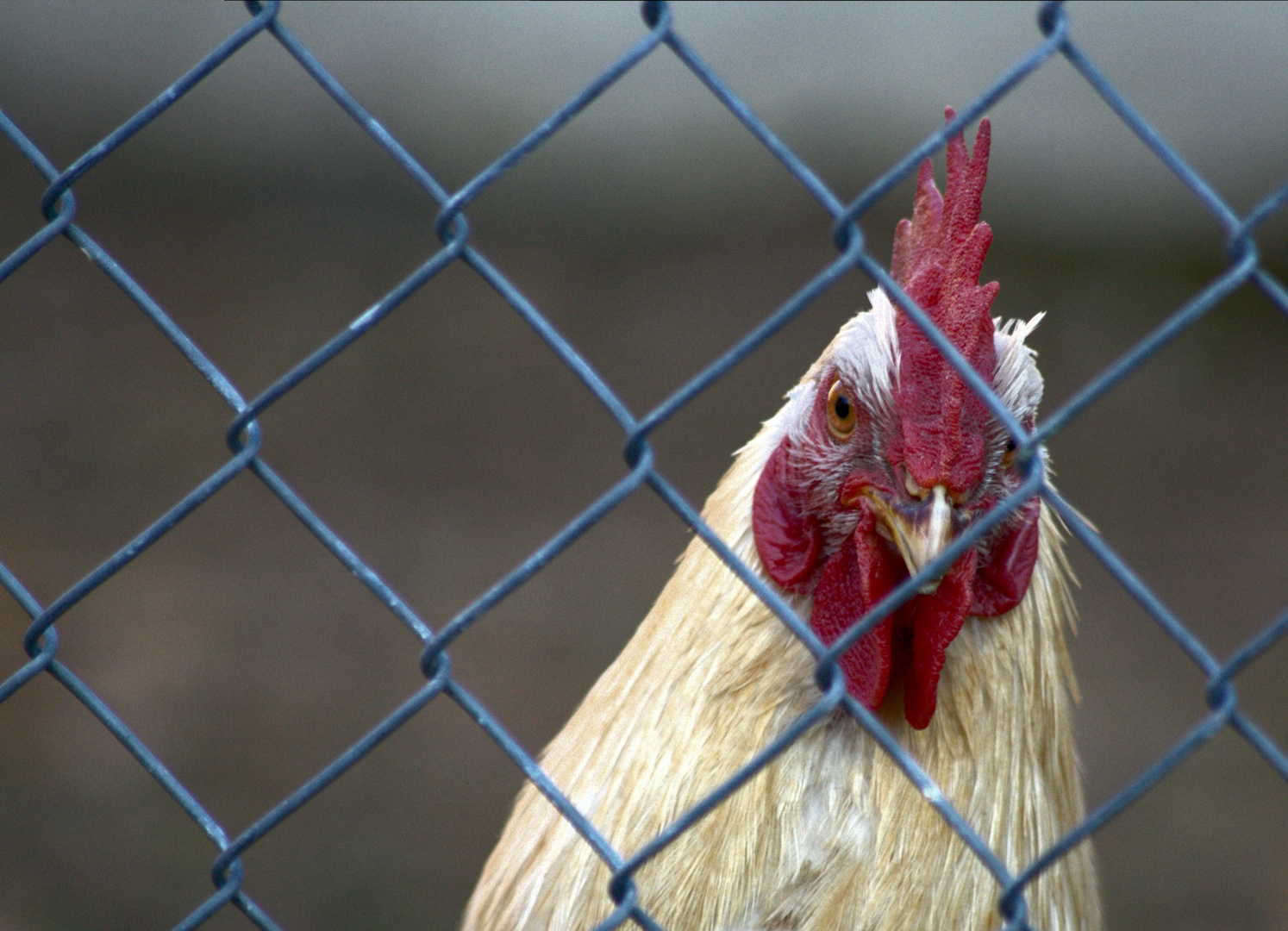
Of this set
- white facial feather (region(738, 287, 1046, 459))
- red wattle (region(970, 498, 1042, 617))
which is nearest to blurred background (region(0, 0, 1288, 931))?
red wattle (region(970, 498, 1042, 617))

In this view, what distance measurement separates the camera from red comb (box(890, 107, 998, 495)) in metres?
2.02

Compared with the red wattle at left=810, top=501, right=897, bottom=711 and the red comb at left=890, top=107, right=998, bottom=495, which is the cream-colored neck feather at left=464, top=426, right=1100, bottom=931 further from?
the red comb at left=890, top=107, right=998, bottom=495

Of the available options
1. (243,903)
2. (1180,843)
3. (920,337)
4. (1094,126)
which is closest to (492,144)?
(1094,126)

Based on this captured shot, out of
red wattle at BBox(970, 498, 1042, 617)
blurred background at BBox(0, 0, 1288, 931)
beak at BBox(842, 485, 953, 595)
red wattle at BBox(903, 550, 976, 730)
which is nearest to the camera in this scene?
beak at BBox(842, 485, 953, 595)

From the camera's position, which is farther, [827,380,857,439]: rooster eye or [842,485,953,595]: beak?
[827,380,857,439]: rooster eye

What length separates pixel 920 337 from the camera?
2076 millimetres

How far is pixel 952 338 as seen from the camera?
2.08m

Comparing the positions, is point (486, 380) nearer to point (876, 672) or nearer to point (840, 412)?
point (840, 412)

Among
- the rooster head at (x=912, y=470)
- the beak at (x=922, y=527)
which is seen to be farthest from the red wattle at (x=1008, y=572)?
the beak at (x=922, y=527)

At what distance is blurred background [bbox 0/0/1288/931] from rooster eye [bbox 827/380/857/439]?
3.22m

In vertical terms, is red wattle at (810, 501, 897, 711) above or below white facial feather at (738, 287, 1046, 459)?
below

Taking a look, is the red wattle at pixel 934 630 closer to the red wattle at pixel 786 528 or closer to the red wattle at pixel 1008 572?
the red wattle at pixel 1008 572

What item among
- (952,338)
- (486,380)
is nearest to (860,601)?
(952,338)

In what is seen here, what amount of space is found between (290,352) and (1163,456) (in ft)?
14.8
